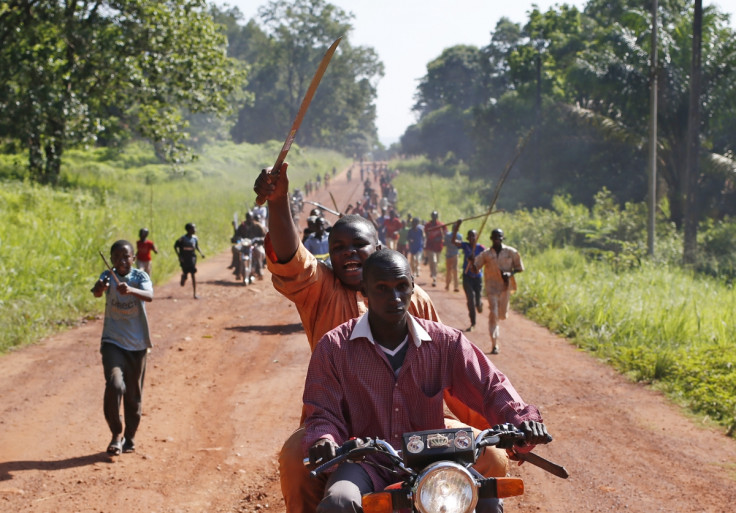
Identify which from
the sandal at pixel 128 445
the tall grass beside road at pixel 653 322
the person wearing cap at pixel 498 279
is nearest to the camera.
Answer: the sandal at pixel 128 445

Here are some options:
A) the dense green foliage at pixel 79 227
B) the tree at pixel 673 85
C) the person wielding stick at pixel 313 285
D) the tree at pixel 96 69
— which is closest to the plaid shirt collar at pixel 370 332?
the person wielding stick at pixel 313 285

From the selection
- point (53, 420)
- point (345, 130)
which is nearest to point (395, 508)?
point (53, 420)

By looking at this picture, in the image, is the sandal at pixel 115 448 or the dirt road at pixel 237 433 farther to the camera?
the sandal at pixel 115 448

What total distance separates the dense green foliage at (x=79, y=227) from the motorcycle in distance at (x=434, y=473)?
406 inches

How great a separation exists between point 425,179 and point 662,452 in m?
50.6

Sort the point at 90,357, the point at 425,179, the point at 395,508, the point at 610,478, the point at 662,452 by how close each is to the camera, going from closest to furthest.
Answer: the point at 395,508, the point at 610,478, the point at 662,452, the point at 90,357, the point at 425,179

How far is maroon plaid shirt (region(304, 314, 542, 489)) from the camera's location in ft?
11.7

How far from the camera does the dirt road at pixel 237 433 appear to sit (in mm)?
6488

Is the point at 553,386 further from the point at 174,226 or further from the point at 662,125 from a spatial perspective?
the point at 662,125

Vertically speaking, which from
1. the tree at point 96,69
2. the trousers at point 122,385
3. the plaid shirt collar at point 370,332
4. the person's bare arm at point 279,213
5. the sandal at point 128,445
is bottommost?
the sandal at point 128,445

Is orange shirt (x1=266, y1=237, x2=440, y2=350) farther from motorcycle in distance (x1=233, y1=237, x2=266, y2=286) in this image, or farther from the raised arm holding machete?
Answer: motorcycle in distance (x1=233, y1=237, x2=266, y2=286)

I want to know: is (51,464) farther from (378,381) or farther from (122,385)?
(378,381)

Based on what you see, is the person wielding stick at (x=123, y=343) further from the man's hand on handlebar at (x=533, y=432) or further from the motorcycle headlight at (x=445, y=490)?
the motorcycle headlight at (x=445, y=490)

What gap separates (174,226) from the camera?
26.3 metres
